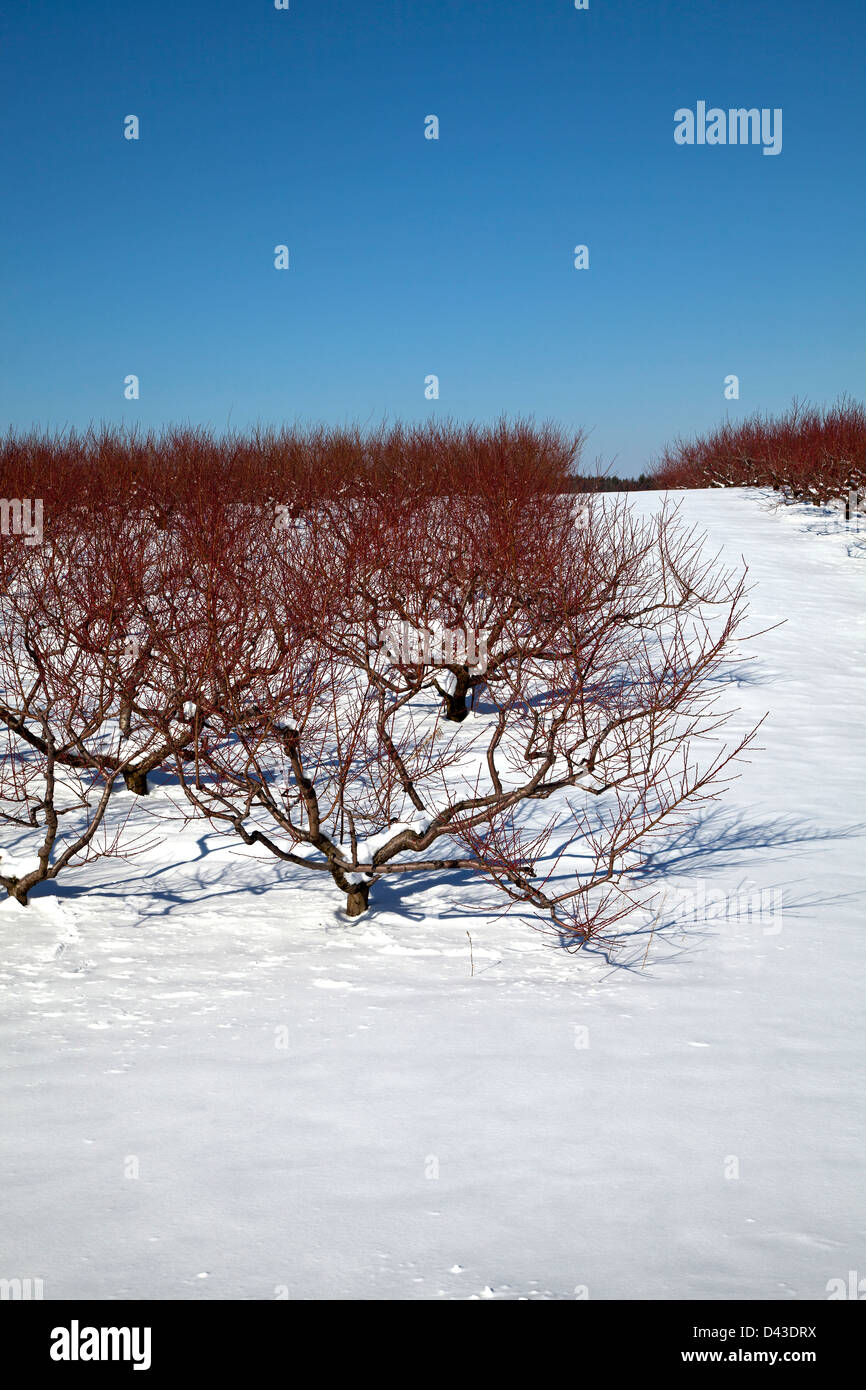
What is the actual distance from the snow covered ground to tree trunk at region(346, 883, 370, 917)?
0.61 feet

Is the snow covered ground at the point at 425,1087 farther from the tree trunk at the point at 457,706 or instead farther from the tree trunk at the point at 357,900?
the tree trunk at the point at 457,706

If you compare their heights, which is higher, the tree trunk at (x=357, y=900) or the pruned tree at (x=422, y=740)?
Answer: the pruned tree at (x=422, y=740)

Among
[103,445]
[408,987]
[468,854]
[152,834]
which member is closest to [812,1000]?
[408,987]

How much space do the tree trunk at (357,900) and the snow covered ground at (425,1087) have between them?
0.61ft

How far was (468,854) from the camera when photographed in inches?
268

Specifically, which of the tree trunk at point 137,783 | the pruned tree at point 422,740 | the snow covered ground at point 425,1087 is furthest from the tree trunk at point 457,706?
the snow covered ground at point 425,1087

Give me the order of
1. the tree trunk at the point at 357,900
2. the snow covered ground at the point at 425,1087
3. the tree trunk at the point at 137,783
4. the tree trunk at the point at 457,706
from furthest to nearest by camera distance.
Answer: the tree trunk at the point at 457,706 < the tree trunk at the point at 137,783 < the tree trunk at the point at 357,900 < the snow covered ground at the point at 425,1087

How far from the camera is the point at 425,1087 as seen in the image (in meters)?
3.79

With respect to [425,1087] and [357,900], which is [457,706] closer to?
[357,900]

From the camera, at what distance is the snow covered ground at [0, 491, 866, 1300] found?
2811 millimetres

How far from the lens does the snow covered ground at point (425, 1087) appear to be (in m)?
2.81

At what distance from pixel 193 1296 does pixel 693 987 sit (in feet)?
9.00

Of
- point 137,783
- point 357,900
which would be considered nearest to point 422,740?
point 357,900

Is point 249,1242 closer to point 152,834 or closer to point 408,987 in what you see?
point 408,987
